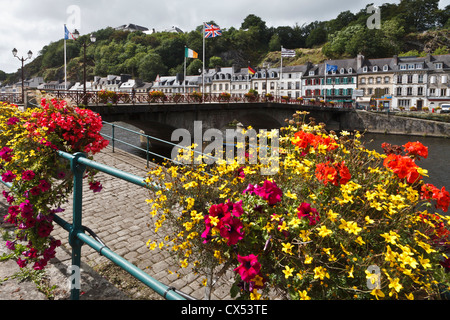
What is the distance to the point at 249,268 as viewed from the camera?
1.56m

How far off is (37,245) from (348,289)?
265 cm

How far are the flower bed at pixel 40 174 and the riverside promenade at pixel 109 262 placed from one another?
0.83ft

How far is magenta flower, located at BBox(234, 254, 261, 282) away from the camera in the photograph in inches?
60.6

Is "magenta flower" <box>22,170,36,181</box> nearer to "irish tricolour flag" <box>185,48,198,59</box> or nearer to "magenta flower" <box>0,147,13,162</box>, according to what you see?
"magenta flower" <box>0,147,13,162</box>

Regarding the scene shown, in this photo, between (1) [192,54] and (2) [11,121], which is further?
(1) [192,54]

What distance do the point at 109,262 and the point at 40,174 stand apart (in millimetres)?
2358

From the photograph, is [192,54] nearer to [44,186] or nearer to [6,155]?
[6,155]

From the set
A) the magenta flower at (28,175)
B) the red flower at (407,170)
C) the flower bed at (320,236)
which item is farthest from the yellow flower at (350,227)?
the magenta flower at (28,175)

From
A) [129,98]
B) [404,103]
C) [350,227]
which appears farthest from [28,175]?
[404,103]

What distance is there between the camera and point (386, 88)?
64.4m

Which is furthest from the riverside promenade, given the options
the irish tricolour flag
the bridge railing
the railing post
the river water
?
the irish tricolour flag

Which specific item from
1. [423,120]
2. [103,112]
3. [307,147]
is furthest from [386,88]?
[307,147]

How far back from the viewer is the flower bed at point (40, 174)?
2.87 m

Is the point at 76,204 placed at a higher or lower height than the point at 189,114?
lower
